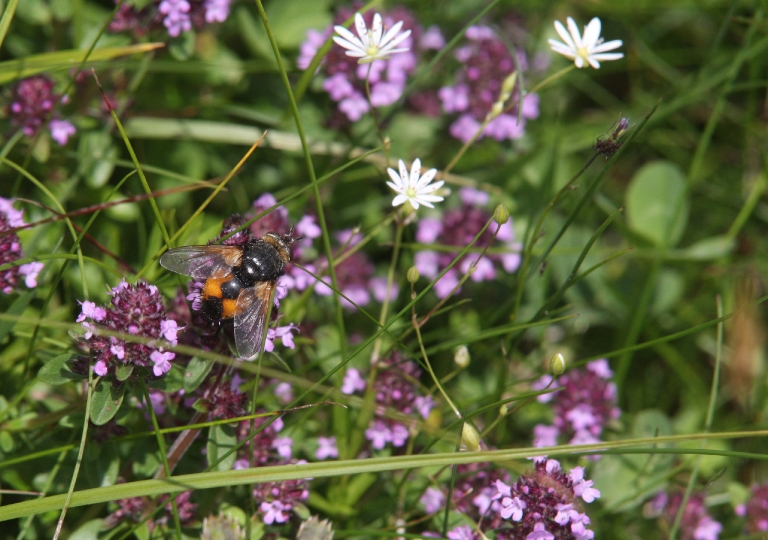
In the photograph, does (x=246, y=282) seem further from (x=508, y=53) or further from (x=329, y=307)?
(x=508, y=53)

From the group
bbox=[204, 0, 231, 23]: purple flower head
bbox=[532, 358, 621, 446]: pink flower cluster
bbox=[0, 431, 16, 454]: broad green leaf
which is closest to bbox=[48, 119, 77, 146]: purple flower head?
bbox=[204, 0, 231, 23]: purple flower head

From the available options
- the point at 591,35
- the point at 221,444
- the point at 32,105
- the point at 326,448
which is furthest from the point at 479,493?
the point at 32,105

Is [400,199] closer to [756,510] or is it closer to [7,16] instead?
[7,16]

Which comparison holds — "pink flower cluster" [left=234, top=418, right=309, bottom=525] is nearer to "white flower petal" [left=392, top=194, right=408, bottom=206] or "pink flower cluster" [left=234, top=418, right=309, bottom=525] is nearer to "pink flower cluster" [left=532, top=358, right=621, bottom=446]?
"white flower petal" [left=392, top=194, right=408, bottom=206]

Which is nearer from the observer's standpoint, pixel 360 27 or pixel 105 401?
pixel 105 401

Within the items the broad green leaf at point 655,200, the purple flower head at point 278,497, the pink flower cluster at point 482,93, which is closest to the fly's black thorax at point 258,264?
the purple flower head at point 278,497
